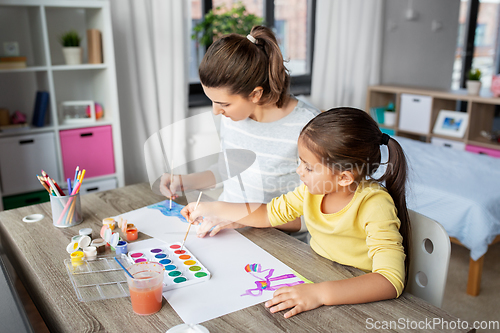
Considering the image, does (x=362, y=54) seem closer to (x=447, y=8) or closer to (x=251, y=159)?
(x=447, y=8)

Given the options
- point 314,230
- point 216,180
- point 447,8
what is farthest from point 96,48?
point 447,8

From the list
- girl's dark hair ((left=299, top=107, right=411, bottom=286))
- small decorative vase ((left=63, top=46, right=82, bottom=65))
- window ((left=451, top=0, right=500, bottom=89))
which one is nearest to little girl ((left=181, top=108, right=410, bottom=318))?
girl's dark hair ((left=299, top=107, right=411, bottom=286))

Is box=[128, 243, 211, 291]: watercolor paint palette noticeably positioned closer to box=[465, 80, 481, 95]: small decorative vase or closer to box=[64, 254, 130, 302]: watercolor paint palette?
box=[64, 254, 130, 302]: watercolor paint palette

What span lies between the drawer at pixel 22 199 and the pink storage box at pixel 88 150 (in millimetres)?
161

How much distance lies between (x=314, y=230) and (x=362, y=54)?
293 centimetres

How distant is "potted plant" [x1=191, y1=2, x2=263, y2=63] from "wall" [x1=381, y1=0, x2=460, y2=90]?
1568 mm

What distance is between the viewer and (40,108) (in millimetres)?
2180


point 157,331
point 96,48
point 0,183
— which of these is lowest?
point 0,183

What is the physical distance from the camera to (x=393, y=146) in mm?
950

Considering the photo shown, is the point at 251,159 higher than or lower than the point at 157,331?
higher

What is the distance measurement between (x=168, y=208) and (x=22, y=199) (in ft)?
4.07

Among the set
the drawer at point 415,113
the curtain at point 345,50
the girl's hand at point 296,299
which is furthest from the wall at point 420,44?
the girl's hand at point 296,299

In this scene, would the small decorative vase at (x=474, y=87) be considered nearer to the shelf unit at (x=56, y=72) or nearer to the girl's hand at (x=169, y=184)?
the shelf unit at (x=56, y=72)

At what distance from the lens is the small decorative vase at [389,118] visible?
146 inches
